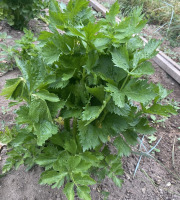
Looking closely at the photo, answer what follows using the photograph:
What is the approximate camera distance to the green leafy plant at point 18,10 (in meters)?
3.02

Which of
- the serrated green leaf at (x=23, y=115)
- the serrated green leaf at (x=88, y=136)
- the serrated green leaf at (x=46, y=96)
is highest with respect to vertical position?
the serrated green leaf at (x=46, y=96)

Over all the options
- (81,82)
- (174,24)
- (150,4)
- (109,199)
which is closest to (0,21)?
(81,82)

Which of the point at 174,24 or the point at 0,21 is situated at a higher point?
the point at 174,24

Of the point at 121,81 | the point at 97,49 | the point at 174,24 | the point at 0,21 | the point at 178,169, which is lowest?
the point at 178,169

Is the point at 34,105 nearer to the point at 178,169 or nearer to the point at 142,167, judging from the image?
the point at 142,167

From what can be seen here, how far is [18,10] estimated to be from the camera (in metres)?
3.16

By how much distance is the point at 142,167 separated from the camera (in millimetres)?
1797

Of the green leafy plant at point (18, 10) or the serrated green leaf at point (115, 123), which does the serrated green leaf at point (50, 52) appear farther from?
the green leafy plant at point (18, 10)

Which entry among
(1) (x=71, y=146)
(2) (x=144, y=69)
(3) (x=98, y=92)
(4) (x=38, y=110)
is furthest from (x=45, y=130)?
(2) (x=144, y=69)

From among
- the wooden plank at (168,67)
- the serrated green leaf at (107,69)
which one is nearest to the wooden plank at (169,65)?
the wooden plank at (168,67)

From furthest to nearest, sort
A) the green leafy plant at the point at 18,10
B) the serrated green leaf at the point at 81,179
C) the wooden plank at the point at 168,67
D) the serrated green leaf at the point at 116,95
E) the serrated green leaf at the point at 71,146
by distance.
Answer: the wooden plank at the point at 168,67
the green leafy plant at the point at 18,10
the serrated green leaf at the point at 71,146
the serrated green leaf at the point at 81,179
the serrated green leaf at the point at 116,95

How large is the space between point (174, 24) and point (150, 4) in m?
1.35

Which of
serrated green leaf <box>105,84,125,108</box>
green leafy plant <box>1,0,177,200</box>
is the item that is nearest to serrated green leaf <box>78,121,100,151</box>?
green leafy plant <box>1,0,177,200</box>

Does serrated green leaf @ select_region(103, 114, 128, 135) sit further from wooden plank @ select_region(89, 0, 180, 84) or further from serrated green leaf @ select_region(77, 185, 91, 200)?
wooden plank @ select_region(89, 0, 180, 84)
